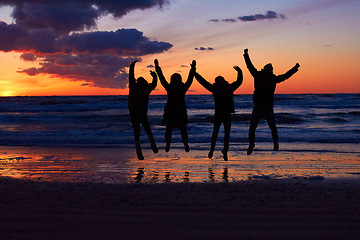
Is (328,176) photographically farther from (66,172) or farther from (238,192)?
(66,172)

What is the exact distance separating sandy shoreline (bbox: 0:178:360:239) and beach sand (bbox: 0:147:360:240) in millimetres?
12

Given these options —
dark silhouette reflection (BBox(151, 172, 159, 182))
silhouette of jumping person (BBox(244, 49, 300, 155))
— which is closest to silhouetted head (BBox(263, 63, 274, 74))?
silhouette of jumping person (BBox(244, 49, 300, 155))

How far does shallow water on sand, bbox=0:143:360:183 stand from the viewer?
26.1ft

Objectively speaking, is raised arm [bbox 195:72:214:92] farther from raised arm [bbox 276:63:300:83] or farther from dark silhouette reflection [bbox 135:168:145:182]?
dark silhouette reflection [bbox 135:168:145:182]

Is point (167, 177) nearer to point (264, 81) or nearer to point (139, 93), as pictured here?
point (139, 93)

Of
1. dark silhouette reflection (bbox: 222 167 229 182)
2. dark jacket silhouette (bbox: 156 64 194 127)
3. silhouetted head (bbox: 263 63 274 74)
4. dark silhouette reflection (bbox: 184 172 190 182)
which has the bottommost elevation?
dark silhouette reflection (bbox: 222 167 229 182)

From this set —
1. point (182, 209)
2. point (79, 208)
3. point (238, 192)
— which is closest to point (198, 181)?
point (238, 192)

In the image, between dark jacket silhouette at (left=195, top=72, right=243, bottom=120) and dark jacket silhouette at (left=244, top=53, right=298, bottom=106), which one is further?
dark jacket silhouette at (left=195, top=72, right=243, bottom=120)

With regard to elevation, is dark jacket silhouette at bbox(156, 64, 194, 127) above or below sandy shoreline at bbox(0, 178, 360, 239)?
above

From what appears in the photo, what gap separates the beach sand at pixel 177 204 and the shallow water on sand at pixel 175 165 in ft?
0.15

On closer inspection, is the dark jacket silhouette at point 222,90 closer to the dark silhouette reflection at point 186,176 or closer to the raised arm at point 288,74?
the raised arm at point 288,74

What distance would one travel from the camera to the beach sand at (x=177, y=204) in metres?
4.36

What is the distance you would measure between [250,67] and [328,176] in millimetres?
3185

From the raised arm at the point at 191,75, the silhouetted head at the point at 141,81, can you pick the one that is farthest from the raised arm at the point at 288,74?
the silhouetted head at the point at 141,81
